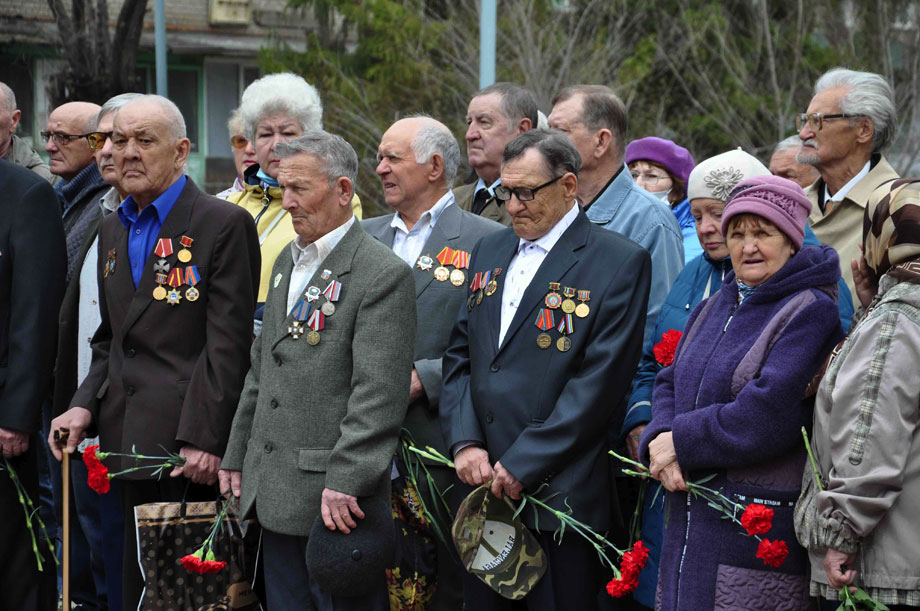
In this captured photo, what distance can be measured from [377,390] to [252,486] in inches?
25.3

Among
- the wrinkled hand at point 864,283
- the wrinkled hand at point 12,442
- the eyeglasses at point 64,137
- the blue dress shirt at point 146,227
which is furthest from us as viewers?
the eyeglasses at point 64,137

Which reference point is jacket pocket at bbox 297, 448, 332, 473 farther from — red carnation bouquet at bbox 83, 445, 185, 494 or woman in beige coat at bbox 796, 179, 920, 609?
woman in beige coat at bbox 796, 179, 920, 609

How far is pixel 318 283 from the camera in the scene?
4.36 metres

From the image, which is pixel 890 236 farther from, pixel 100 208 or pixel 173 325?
pixel 100 208

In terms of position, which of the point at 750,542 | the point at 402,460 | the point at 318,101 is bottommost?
the point at 402,460

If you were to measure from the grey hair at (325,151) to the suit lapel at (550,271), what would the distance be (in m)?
0.83

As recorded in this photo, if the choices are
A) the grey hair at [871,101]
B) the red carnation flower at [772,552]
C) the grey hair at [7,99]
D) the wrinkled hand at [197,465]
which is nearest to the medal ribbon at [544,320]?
the red carnation flower at [772,552]

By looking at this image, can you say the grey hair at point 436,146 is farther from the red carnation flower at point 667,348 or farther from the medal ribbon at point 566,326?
the red carnation flower at point 667,348

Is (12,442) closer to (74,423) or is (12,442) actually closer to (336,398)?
(74,423)

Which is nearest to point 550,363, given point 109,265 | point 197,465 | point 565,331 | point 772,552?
point 565,331

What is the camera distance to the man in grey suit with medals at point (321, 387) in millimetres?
4137

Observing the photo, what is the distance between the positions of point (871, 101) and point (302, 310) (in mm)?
2533

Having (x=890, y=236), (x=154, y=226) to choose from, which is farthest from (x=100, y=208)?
(x=890, y=236)

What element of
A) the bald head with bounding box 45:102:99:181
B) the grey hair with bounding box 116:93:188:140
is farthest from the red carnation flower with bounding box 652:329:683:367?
the bald head with bounding box 45:102:99:181
